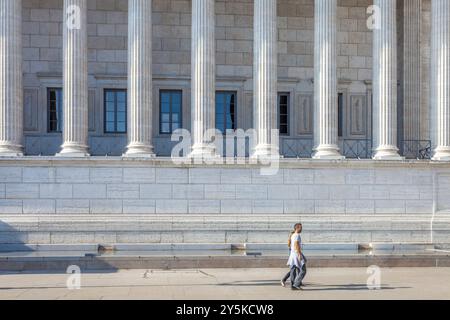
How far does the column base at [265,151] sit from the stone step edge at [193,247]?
489cm

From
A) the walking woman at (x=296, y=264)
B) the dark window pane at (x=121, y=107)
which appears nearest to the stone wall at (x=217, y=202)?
the dark window pane at (x=121, y=107)

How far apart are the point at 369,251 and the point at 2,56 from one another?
21163 mm

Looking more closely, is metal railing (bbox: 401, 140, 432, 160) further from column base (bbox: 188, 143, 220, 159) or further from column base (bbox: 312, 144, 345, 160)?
column base (bbox: 188, 143, 220, 159)

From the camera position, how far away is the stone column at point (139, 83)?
35.3m

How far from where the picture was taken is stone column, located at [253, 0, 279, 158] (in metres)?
35.9

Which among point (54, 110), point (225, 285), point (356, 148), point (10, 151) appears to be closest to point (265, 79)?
point (356, 148)

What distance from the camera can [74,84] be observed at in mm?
34969

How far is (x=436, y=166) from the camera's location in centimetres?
3644

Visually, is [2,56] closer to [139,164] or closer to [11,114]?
[11,114]

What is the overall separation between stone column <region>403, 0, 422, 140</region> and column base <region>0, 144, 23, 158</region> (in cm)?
2249

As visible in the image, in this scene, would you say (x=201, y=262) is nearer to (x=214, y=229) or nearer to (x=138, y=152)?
(x=214, y=229)
